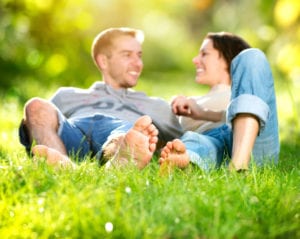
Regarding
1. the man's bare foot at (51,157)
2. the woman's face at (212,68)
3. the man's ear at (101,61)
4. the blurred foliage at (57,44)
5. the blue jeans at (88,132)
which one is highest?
the woman's face at (212,68)

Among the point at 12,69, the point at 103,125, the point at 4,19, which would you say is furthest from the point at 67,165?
the point at 12,69

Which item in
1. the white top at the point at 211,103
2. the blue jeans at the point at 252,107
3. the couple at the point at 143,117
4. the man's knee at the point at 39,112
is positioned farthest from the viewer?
the white top at the point at 211,103

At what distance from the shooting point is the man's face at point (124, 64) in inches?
192

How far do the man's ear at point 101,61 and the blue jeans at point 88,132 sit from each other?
61 centimetres

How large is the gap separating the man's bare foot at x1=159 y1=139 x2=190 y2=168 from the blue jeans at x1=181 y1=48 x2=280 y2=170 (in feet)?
0.42

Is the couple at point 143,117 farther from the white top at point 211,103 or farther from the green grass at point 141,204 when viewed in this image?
the green grass at point 141,204

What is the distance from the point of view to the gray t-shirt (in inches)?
183

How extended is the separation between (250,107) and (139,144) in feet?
2.02

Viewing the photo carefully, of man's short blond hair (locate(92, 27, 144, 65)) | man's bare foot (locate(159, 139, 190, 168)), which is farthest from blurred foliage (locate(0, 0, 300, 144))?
man's bare foot (locate(159, 139, 190, 168))

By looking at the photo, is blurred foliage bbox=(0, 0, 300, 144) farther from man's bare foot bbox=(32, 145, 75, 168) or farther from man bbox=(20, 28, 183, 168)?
man's bare foot bbox=(32, 145, 75, 168)

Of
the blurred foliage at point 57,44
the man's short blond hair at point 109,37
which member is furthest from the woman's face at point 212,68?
the blurred foliage at point 57,44

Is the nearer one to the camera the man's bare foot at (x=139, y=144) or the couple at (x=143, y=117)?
the man's bare foot at (x=139, y=144)

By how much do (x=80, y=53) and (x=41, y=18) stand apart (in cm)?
221

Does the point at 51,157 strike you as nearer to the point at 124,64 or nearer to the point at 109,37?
the point at 124,64
